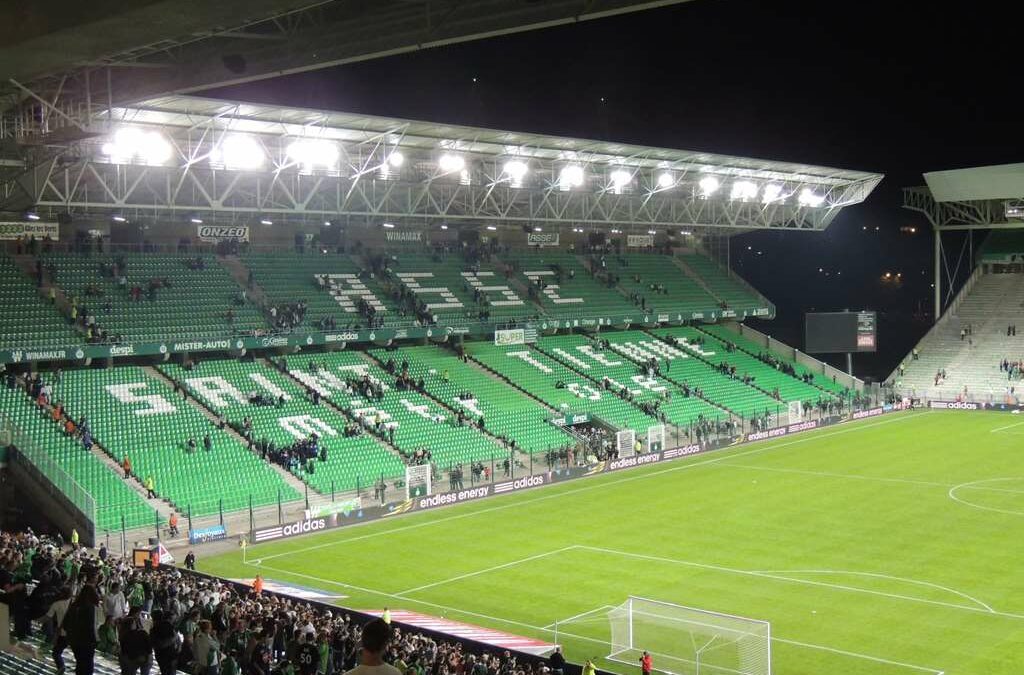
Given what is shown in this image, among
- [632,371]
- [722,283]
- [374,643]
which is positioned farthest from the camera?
[722,283]

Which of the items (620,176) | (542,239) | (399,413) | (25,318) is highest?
(620,176)

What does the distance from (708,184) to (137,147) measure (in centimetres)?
3315

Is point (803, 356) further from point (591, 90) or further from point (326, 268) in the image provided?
point (326, 268)

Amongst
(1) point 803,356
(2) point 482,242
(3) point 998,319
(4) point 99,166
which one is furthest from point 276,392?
(3) point 998,319

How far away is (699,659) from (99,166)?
28.6 metres

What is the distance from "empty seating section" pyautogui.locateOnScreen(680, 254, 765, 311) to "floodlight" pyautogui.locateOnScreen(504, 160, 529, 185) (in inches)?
910

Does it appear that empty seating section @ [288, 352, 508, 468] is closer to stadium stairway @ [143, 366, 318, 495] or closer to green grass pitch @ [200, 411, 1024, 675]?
green grass pitch @ [200, 411, 1024, 675]

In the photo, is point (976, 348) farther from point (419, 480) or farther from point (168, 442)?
point (168, 442)

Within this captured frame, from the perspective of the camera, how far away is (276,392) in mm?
43000

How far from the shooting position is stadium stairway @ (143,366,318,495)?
37.0 meters

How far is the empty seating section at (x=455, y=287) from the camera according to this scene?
54.3m

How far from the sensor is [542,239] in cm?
6291

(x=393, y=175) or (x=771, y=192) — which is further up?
(x=771, y=192)

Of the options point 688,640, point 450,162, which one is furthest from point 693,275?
point 688,640
